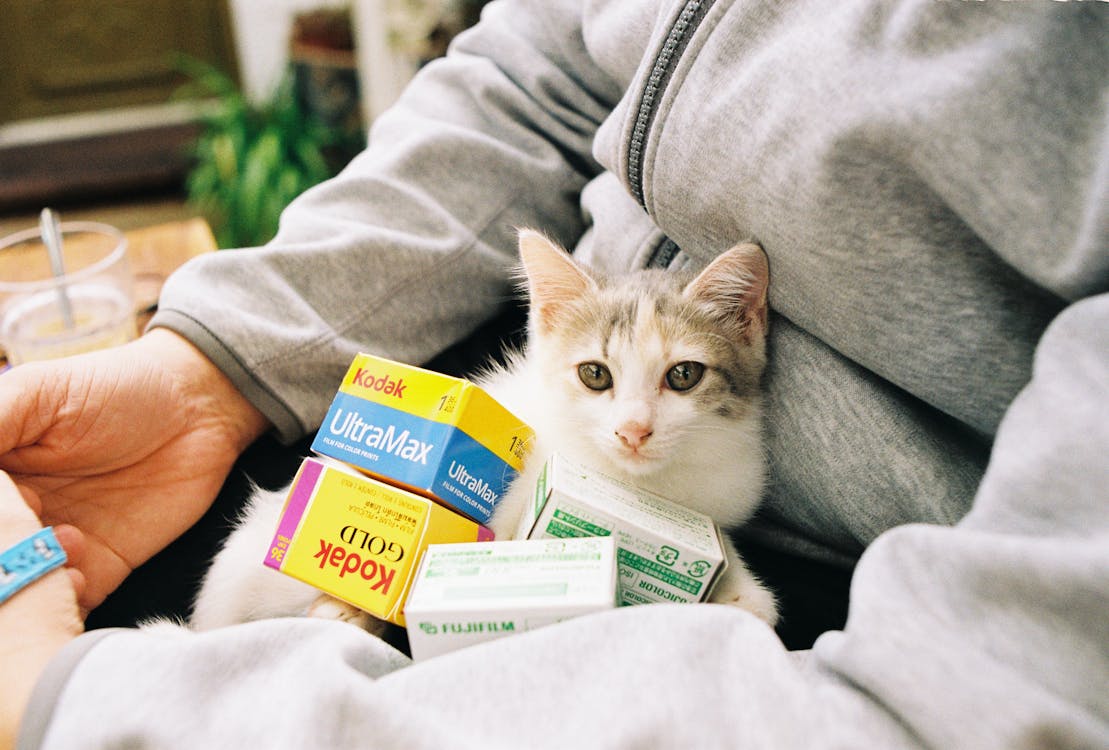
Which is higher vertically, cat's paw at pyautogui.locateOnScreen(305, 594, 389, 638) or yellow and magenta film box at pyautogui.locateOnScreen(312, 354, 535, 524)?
yellow and magenta film box at pyautogui.locateOnScreen(312, 354, 535, 524)

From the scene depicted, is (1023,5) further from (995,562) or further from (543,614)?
(543,614)

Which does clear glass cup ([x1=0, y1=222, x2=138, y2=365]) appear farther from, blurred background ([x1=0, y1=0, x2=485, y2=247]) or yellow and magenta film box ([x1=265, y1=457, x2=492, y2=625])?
blurred background ([x1=0, y1=0, x2=485, y2=247])

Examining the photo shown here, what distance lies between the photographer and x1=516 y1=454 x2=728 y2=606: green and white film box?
0.67 metres

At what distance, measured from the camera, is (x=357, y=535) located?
695 mm

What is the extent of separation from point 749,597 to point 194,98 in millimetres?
3511

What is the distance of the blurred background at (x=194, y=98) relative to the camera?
8.80 ft

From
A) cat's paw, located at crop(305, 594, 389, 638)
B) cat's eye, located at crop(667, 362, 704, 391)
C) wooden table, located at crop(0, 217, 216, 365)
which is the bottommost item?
wooden table, located at crop(0, 217, 216, 365)

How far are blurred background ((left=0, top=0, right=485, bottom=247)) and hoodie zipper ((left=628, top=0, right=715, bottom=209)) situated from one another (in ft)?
6.74

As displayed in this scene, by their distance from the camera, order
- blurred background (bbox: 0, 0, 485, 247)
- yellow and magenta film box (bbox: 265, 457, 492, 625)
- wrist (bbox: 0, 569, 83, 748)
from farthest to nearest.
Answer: blurred background (bbox: 0, 0, 485, 247) → yellow and magenta film box (bbox: 265, 457, 492, 625) → wrist (bbox: 0, 569, 83, 748)

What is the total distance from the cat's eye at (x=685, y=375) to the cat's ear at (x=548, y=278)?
0.14 m

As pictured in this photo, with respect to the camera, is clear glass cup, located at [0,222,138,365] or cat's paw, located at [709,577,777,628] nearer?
cat's paw, located at [709,577,777,628]

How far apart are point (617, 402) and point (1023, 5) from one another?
0.50m

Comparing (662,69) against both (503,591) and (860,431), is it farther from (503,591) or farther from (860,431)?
(503,591)

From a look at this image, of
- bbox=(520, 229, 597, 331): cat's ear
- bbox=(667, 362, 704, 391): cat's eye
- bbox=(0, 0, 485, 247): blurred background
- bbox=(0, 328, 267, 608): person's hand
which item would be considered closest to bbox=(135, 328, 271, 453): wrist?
bbox=(0, 328, 267, 608): person's hand
